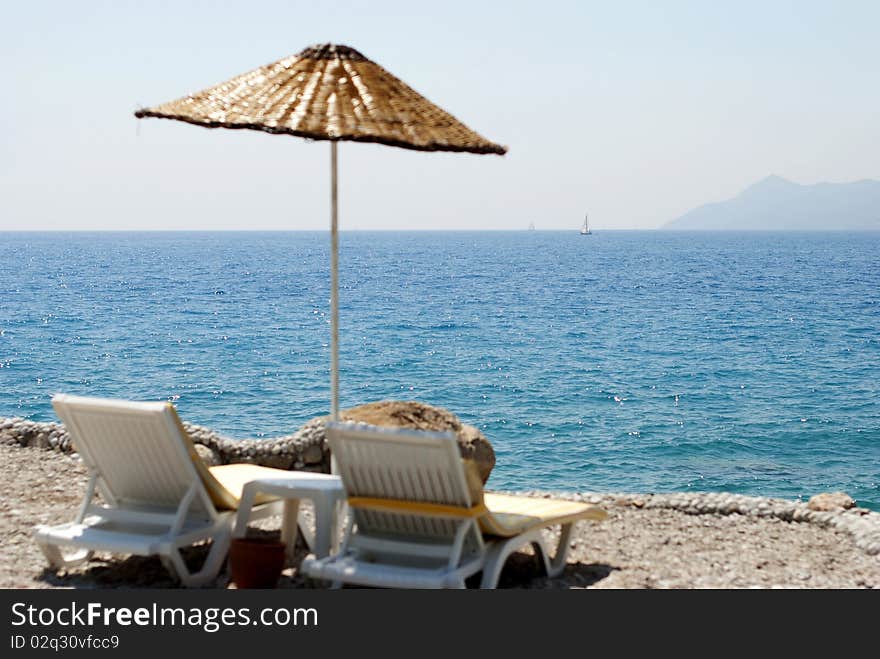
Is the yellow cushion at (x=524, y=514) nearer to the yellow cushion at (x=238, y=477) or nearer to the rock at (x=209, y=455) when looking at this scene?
the yellow cushion at (x=238, y=477)

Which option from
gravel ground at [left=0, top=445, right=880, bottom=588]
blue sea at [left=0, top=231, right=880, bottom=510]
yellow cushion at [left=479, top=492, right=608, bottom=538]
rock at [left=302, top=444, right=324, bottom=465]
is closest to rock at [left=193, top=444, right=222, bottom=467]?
rock at [left=302, top=444, right=324, bottom=465]

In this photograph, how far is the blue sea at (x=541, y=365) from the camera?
18891mm

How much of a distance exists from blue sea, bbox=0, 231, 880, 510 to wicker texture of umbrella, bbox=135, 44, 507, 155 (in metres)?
10.3

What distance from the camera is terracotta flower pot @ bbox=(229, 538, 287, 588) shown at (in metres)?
5.79

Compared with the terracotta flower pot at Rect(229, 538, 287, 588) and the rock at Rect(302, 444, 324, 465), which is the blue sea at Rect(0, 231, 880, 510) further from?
the terracotta flower pot at Rect(229, 538, 287, 588)

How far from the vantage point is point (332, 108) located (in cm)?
609

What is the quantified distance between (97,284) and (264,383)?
49205mm

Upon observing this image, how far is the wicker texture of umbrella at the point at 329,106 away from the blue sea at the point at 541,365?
10.3 m

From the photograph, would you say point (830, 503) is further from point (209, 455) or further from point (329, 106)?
point (329, 106)

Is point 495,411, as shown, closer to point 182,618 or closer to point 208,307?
point 182,618

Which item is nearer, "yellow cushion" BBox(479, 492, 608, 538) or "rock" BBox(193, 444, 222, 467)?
"yellow cushion" BBox(479, 492, 608, 538)

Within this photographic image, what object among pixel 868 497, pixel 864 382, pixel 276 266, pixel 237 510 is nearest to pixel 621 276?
pixel 276 266

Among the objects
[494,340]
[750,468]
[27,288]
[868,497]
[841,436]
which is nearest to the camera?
[868,497]

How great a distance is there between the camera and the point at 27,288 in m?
69.2
